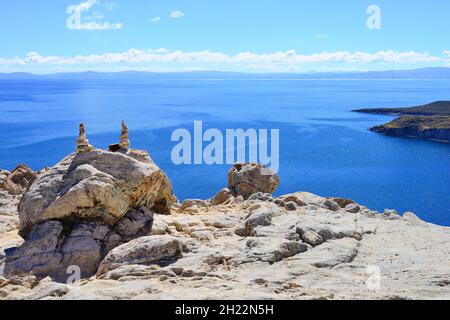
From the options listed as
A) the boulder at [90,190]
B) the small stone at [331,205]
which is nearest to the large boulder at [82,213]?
the boulder at [90,190]

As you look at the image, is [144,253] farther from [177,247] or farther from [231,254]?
[231,254]

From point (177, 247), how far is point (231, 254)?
2.44 meters

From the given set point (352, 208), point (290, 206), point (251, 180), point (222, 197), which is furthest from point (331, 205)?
point (251, 180)

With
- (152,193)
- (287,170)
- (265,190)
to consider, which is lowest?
(287,170)

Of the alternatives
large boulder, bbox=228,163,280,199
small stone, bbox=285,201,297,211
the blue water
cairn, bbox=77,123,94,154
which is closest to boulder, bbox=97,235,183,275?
cairn, bbox=77,123,94,154

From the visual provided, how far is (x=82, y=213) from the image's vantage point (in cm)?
2484

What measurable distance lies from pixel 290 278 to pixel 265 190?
2683 cm

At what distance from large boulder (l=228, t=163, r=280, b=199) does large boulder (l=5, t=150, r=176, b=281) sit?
1765cm

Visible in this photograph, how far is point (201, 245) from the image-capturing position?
23.7 meters

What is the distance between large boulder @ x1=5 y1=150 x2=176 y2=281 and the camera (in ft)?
75.7
